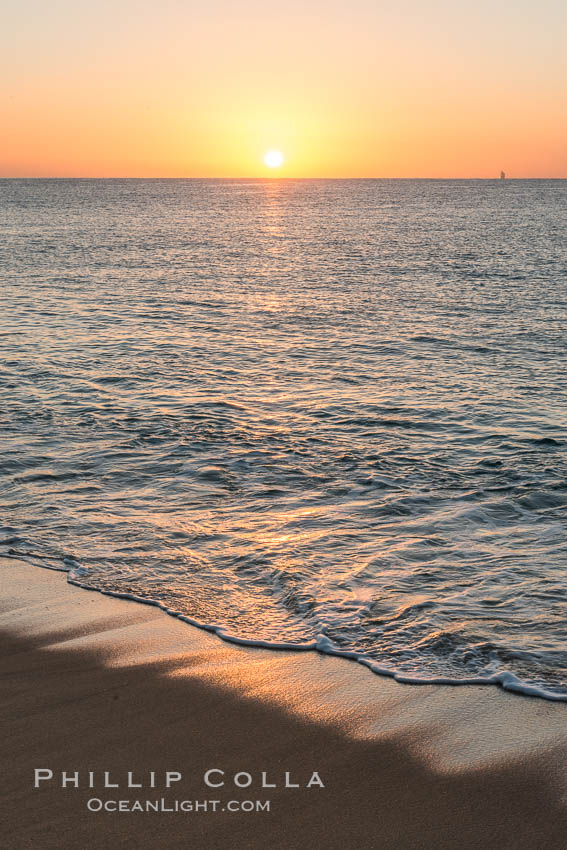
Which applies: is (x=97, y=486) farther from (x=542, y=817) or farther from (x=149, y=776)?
(x=542, y=817)

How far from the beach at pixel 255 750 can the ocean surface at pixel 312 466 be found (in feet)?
2.15

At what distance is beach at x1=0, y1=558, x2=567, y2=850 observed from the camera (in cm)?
463

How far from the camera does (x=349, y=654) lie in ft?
23.6

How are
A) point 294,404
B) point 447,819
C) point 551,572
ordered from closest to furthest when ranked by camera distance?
point 447,819, point 551,572, point 294,404

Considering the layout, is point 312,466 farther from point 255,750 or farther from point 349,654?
point 255,750

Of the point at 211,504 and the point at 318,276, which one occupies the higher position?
the point at 318,276

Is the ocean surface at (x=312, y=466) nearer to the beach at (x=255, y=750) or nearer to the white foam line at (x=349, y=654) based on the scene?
the white foam line at (x=349, y=654)

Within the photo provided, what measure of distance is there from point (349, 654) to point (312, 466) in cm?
619

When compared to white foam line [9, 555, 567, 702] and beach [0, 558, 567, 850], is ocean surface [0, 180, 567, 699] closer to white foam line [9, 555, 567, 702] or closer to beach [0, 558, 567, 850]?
white foam line [9, 555, 567, 702]

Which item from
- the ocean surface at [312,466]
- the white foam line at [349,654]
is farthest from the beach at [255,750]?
the ocean surface at [312,466]

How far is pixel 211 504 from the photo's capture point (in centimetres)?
1147

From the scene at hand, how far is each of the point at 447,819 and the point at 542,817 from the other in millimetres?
606

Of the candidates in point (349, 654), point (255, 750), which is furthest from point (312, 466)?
point (255, 750)

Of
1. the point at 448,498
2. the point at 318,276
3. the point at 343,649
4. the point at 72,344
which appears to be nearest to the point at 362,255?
the point at 318,276
